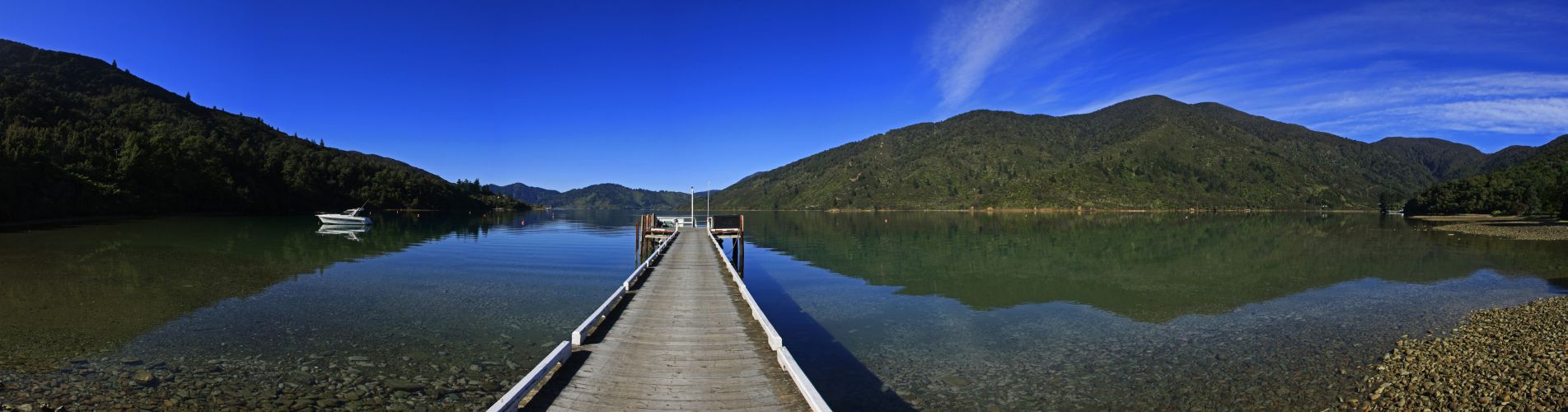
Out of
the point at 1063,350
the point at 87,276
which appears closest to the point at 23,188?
the point at 87,276

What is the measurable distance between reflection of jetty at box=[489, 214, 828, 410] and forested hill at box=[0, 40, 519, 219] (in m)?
76.5

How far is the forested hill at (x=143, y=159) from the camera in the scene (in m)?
65.9

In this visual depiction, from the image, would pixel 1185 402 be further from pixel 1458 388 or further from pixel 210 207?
pixel 210 207

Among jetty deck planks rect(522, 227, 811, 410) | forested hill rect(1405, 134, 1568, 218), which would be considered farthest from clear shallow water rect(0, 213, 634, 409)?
forested hill rect(1405, 134, 1568, 218)

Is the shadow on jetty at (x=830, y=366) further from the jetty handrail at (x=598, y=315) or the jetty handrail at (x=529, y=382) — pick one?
the jetty handrail at (x=598, y=315)

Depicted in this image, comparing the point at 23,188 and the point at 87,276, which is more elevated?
the point at 23,188

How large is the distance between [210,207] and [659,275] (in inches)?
4241

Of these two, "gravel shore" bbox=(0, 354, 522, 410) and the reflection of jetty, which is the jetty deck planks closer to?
the reflection of jetty

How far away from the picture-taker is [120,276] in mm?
23094

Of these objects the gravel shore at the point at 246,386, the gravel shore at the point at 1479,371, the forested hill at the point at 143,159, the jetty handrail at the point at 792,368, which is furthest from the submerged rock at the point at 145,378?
the forested hill at the point at 143,159

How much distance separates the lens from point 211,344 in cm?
1307

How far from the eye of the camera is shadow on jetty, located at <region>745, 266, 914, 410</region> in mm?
Result: 10570

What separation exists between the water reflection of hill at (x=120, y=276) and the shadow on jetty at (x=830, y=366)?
545 inches

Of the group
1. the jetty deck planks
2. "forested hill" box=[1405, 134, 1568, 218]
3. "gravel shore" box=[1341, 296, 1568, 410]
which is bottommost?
"gravel shore" box=[1341, 296, 1568, 410]
